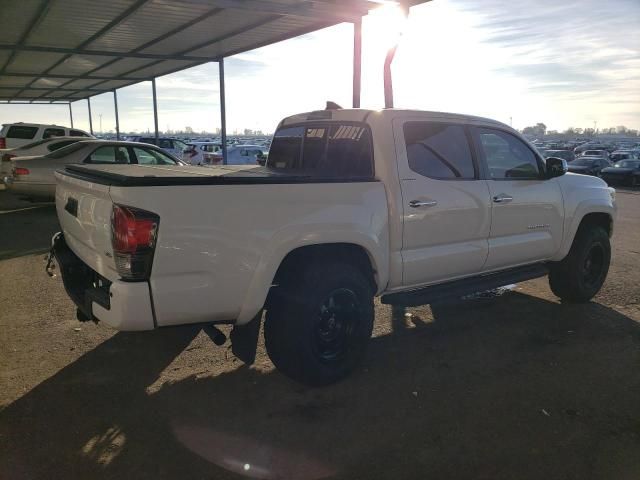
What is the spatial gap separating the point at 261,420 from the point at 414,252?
174 centimetres

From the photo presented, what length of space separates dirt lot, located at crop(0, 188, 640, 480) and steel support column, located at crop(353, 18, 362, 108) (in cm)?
609

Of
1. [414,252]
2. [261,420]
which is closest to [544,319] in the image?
[414,252]

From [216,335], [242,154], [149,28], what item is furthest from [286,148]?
[242,154]

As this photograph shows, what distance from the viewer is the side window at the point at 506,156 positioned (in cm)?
468

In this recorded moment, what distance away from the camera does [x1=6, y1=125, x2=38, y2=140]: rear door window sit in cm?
1762

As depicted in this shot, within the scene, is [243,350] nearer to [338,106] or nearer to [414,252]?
[414,252]

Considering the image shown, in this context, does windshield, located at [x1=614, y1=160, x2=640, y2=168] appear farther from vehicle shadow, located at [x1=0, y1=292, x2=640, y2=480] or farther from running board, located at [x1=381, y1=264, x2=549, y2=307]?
vehicle shadow, located at [x1=0, y1=292, x2=640, y2=480]

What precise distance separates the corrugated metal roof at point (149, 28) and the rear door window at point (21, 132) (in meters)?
2.24

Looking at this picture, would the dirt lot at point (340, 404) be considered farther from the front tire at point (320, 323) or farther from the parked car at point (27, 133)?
the parked car at point (27, 133)

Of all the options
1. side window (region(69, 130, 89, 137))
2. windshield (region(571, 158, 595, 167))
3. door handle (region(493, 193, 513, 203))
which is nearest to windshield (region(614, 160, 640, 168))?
windshield (region(571, 158, 595, 167))

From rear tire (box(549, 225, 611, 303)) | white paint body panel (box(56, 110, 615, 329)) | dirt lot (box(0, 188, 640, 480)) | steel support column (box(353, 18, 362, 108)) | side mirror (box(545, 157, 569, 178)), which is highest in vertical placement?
steel support column (box(353, 18, 362, 108))

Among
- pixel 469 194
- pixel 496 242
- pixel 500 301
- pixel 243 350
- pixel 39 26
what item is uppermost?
pixel 39 26

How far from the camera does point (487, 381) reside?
150 inches

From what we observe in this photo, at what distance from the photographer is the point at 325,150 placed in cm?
444
